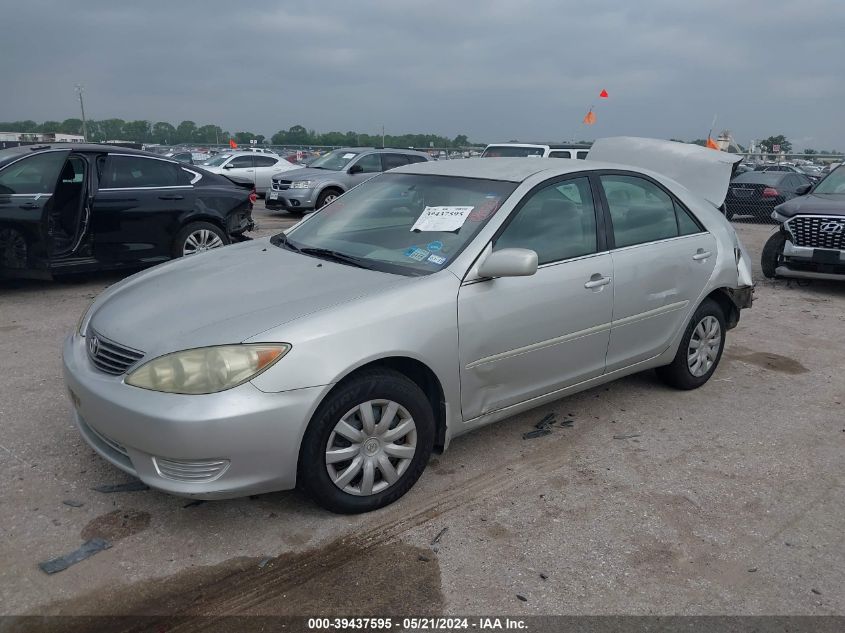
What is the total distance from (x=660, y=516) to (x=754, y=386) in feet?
7.41

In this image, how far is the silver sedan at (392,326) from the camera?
9.26 ft

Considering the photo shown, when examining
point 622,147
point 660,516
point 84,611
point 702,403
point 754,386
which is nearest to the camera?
point 84,611

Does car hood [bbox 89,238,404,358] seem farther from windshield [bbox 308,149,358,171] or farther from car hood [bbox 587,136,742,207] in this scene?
windshield [bbox 308,149,358,171]

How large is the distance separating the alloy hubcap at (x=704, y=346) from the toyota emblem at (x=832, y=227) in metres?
4.12

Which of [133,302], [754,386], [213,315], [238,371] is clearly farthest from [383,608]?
[754,386]

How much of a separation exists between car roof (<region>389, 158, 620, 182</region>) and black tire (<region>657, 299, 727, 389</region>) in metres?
1.08

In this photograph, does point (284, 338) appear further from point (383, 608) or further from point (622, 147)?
point (622, 147)

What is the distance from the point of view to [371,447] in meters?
3.12

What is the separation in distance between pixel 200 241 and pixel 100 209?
122 cm

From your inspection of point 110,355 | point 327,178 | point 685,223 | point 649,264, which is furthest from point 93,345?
point 327,178

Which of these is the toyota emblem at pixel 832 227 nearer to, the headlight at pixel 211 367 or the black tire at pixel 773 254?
the black tire at pixel 773 254

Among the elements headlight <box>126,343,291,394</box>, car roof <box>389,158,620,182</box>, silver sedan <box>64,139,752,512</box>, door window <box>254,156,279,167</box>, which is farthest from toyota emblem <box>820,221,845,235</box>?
door window <box>254,156,279,167</box>

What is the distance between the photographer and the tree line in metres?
36.0

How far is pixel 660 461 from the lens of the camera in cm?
384
